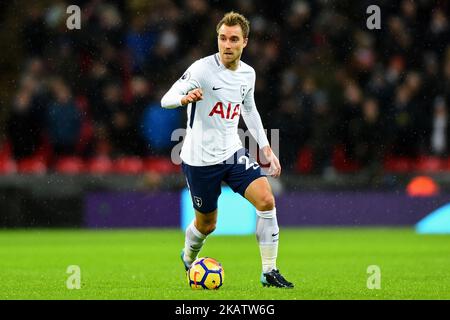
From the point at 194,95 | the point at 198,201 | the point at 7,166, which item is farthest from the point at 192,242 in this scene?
the point at 7,166

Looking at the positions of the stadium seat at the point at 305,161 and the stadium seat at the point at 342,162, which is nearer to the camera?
the stadium seat at the point at 305,161

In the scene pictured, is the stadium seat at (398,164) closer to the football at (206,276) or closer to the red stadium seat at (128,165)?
Result: the red stadium seat at (128,165)

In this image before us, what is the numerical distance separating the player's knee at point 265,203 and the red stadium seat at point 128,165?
959 cm

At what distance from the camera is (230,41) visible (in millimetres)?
8359

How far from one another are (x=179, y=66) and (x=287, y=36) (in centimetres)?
198

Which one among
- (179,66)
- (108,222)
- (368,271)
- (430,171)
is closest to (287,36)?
(179,66)

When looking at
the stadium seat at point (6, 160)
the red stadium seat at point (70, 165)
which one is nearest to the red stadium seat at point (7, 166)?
the stadium seat at point (6, 160)

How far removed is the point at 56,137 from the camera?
17156 mm

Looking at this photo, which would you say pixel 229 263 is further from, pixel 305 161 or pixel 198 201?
pixel 305 161

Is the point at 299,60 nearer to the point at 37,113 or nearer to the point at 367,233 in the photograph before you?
the point at 367,233

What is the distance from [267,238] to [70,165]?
979cm

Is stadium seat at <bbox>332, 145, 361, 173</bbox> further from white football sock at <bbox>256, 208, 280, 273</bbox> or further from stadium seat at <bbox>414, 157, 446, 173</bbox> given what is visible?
white football sock at <bbox>256, 208, 280, 273</bbox>

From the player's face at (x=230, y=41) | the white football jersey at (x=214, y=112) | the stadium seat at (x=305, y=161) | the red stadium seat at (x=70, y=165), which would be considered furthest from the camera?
the red stadium seat at (x=70, y=165)

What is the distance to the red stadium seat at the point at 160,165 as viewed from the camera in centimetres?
1781
